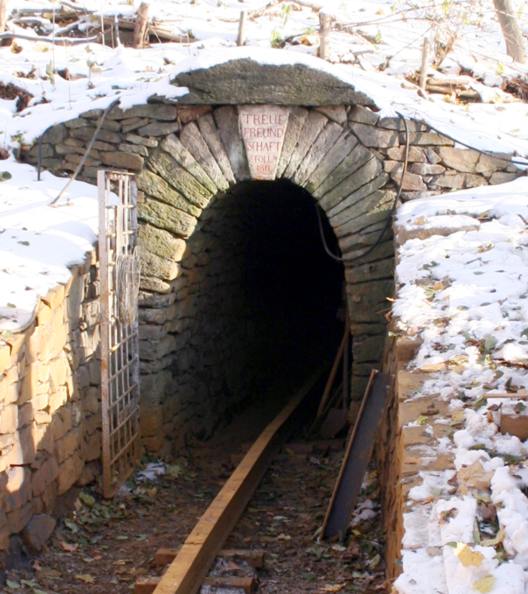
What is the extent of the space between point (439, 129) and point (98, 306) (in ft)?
10.0

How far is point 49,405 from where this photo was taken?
5.75 metres

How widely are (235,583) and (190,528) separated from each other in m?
1.24

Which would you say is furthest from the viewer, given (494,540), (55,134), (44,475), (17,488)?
(55,134)

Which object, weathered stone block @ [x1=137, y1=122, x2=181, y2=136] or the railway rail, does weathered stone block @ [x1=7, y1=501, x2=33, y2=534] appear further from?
weathered stone block @ [x1=137, y1=122, x2=181, y2=136]

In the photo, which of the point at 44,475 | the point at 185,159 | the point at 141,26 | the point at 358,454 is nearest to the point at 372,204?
the point at 185,159

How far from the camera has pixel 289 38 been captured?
10.2m

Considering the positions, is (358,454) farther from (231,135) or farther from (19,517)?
(231,135)

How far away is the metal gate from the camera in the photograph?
644 centimetres

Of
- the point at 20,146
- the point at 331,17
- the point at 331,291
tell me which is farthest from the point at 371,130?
the point at 331,291

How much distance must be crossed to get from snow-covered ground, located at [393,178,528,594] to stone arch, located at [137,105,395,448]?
0.47m

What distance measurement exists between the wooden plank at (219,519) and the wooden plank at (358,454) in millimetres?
704

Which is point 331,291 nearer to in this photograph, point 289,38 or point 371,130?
point 289,38

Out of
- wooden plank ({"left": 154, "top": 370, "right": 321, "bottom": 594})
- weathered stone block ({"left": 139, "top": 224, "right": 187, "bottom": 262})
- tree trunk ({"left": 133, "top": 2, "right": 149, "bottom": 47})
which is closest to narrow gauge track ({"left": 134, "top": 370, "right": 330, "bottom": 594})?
wooden plank ({"left": 154, "top": 370, "right": 321, "bottom": 594})

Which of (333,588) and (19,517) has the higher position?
(19,517)
